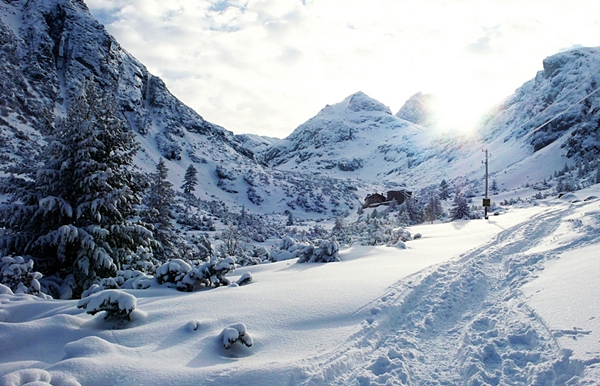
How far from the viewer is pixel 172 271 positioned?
6.18 metres

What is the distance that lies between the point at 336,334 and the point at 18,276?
5788mm

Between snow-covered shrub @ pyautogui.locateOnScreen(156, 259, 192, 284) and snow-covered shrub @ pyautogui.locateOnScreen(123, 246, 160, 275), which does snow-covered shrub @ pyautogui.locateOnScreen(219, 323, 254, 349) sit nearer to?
snow-covered shrub @ pyautogui.locateOnScreen(156, 259, 192, 284)

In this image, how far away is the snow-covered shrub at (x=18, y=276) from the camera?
5.88m

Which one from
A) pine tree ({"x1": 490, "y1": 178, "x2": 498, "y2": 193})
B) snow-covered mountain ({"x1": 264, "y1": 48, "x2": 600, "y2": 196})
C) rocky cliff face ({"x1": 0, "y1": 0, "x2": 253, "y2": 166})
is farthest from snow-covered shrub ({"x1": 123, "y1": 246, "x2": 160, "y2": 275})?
pine tree ({"x1": 490, "y1": 178, "x2": 498, "y2": 193})

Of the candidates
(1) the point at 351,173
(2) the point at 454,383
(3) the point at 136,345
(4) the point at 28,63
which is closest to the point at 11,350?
(3) the point at 136,345

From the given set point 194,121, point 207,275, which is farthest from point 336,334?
point 194,121

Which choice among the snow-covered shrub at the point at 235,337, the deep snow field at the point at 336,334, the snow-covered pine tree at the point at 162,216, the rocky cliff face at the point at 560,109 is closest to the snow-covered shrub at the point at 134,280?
the deep snow field at the point at 336,334

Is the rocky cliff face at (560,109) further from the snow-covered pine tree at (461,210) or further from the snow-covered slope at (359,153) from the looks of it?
the snow-covered pine tree at (461,210)

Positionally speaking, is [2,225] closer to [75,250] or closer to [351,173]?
[75,250]

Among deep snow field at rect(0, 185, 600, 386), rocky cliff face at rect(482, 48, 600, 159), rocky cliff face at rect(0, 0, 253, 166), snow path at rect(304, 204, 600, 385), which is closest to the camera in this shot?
deep snow field at rect(0, 185, 600, 386)

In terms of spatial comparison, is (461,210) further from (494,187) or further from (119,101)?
(119,101)

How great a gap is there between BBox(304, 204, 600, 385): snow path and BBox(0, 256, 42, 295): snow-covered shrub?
5501 mm

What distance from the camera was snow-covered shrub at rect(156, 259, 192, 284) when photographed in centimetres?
617

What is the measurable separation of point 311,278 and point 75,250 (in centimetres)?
621
